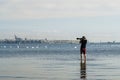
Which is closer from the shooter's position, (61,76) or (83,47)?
(61,76)

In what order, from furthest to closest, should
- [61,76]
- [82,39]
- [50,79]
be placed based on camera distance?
[82,39]
[61,76]
[50,79]

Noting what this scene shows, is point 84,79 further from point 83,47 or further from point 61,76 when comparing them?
point 83,47

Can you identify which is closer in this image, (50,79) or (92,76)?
(50,79)

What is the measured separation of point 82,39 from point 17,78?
11584mm

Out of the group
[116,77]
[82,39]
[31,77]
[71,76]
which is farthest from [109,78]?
[82,39]

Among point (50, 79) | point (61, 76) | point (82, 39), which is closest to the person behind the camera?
point (50, 79)

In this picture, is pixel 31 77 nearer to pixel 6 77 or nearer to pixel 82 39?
pixel 6 77

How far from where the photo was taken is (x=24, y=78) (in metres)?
22.5

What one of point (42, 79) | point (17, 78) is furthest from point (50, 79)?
point (17, 78)

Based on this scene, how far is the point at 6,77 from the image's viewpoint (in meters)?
23.2

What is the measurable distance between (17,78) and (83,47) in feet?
39.1

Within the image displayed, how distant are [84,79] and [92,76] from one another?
161 cm

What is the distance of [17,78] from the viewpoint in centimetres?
2252

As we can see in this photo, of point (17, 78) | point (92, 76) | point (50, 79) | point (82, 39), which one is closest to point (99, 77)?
point (92, 76)
